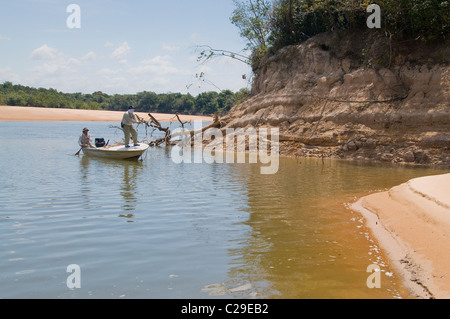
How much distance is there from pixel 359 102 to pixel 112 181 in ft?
40.4

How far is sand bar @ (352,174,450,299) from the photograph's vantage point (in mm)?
5527

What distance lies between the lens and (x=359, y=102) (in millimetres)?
20828

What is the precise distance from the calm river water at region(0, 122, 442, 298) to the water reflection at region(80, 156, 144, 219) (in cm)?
5

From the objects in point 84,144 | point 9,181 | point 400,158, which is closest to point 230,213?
point 9,181

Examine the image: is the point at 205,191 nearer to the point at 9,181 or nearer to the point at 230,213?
the point at 230,213

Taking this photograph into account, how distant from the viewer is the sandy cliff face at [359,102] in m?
18.5

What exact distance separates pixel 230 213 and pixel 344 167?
904 cm

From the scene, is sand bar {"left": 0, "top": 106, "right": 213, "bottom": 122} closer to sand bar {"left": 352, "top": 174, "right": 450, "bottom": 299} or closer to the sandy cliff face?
the sandy cliff face

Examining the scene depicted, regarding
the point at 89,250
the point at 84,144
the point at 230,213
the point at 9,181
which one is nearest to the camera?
the point at 89,250

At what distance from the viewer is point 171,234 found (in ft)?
25.9

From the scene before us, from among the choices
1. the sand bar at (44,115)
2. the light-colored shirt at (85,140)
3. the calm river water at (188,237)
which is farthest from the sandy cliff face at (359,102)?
the sand bar at (44,115)

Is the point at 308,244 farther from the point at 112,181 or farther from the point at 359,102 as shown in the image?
the point at 359,102

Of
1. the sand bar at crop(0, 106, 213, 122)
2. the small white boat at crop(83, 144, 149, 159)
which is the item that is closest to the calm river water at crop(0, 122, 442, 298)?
the small white boat at crop(83, 144, 149, 159)

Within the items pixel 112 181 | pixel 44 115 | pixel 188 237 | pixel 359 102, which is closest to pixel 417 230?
pixel 188 237
